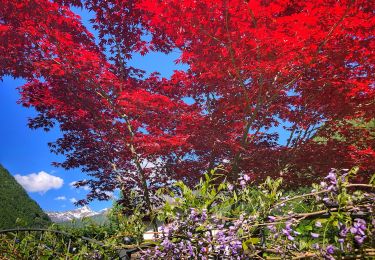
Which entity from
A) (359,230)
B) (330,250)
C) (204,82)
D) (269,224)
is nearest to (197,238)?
(269,224)

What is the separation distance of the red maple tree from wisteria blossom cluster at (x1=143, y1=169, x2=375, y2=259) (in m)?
5.24

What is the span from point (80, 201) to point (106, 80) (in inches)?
191

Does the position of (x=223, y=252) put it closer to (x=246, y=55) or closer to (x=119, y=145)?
(x=246, y=55)

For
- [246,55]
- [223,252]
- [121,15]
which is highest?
[121,15]

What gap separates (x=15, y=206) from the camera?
34.8 ft

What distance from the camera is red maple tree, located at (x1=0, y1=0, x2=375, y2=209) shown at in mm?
7344

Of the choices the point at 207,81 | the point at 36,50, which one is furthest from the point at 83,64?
the point at 207,81

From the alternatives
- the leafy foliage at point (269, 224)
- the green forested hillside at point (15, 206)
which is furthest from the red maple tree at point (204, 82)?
the leafy foliage at point (269, 224)

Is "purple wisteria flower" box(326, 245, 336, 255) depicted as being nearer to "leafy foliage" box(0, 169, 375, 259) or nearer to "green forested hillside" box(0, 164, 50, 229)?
"leafy foliage" box(0, 169, 375, 259)

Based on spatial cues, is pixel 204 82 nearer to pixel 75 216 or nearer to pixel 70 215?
pixel 70 215

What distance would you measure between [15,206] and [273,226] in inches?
401

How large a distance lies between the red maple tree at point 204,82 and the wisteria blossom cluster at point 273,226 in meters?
5.24

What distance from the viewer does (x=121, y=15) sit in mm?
10742

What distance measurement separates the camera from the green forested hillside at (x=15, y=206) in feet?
32.7
